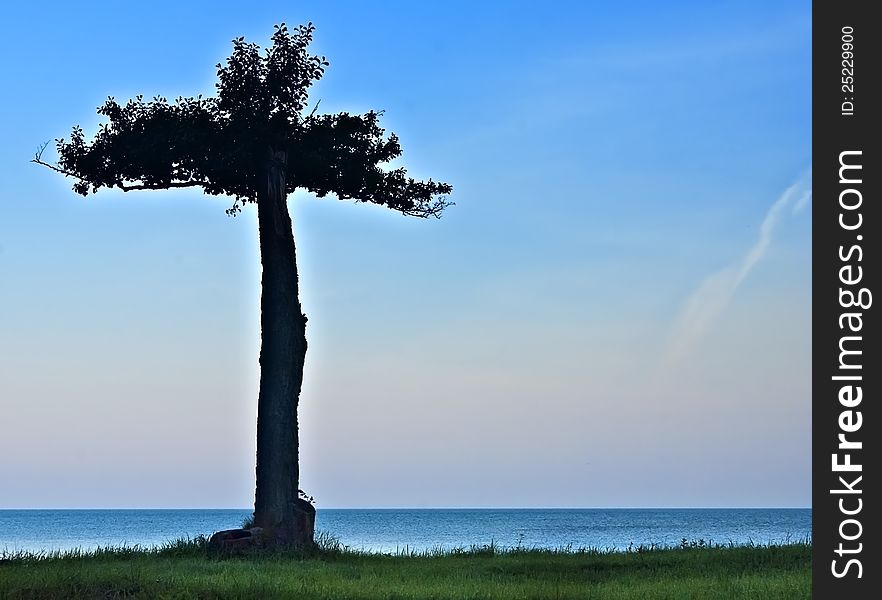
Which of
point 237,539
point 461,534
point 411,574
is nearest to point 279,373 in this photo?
point 237,539

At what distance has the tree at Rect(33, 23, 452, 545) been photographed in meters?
24.3

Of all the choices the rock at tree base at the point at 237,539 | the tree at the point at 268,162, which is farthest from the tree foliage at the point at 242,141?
the rock at tree base at the point at 237,539

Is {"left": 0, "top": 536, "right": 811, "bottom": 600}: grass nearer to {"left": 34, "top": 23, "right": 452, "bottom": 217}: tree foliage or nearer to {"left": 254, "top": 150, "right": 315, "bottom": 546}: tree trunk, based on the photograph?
{"left": 254, "top": 150, "right": 315, "bottom": 546}: tree trunk

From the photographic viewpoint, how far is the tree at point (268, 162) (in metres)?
24.3

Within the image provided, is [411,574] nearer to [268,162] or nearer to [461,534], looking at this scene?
[268,162]

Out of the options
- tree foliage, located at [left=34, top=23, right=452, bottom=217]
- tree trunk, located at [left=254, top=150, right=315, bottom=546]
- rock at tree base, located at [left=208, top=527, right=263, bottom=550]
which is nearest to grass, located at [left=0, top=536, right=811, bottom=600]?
rock at tree base, located at [left=208, top=527, right=263, bottom=550]

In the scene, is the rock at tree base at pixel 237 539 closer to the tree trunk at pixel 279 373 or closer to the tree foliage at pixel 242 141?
the tree trunk at pixel 279 373

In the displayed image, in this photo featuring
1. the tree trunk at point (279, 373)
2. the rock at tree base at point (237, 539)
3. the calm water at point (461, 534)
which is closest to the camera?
the rock at tree base at point (237, 539)

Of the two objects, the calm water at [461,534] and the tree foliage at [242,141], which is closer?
the tree foliage at [242,141]

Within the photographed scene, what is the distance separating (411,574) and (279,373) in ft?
23.9

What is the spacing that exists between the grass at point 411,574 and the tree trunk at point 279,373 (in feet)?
3.79

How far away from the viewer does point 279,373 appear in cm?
2447
